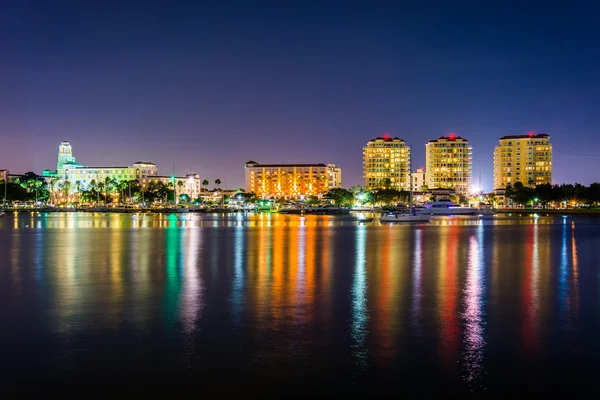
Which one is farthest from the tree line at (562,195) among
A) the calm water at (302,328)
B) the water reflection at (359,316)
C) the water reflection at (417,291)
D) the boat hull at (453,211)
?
the water reflection at (359,316)

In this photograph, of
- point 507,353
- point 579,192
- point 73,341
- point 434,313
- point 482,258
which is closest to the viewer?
point 507,353

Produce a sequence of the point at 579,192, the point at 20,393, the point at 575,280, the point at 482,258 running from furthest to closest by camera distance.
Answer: the point at 579,192
the point at 482,258
the point at 575,280
the point at 20,393

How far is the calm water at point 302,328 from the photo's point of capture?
30.0ft

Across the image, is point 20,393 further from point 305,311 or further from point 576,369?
point 576,369

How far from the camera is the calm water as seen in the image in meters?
9.13

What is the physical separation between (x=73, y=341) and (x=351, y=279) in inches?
429

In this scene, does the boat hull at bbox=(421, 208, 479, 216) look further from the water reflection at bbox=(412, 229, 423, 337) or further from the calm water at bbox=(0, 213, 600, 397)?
the calm water at bbox=(0, 213, 600, 397)

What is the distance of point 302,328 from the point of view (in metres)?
12.5

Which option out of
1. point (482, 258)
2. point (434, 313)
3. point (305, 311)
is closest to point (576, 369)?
point (434, 313)

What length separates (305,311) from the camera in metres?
14.4

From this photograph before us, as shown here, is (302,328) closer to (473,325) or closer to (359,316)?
(359,316)

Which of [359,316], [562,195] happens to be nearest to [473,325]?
[359,316]

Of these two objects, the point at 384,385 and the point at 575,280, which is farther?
the point at 575,280

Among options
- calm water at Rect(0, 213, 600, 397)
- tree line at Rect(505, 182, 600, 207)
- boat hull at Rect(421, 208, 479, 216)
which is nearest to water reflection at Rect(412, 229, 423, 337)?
calm water at Rect(0, 213, 600, 397)
